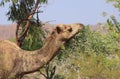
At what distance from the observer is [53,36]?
14.8 m

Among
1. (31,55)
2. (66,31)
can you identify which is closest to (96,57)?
(31,55)

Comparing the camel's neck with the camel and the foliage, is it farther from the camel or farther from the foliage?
the foliage

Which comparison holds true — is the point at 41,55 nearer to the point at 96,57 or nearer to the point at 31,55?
the point at 31,55

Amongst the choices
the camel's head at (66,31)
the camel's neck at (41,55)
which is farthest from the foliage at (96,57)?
the camel's head at (66,31)

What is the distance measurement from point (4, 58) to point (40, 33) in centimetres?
959

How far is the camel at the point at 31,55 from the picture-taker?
1462 cm

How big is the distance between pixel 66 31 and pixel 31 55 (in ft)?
6.69

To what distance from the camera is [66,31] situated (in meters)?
14.6

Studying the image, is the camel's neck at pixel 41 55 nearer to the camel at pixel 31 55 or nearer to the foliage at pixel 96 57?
the camel at pixel 31 55

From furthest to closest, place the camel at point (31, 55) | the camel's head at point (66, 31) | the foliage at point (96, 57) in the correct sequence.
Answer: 1. the foliage at point (96, 57)
2. the camel at point (31, 55)
3. the camel's head at point (66, 31)

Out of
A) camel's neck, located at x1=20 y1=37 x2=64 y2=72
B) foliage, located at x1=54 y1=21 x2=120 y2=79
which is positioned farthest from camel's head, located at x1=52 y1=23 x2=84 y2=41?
foliage, located at x1=54 y1=21 x2=120 y2=79

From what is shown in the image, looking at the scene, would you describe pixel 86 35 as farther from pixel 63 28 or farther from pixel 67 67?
pixel 63 28

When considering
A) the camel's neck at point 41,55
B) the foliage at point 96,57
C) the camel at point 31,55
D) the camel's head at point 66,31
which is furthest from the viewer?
the foliage at point 96,57

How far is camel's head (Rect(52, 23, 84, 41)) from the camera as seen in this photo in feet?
47.6
